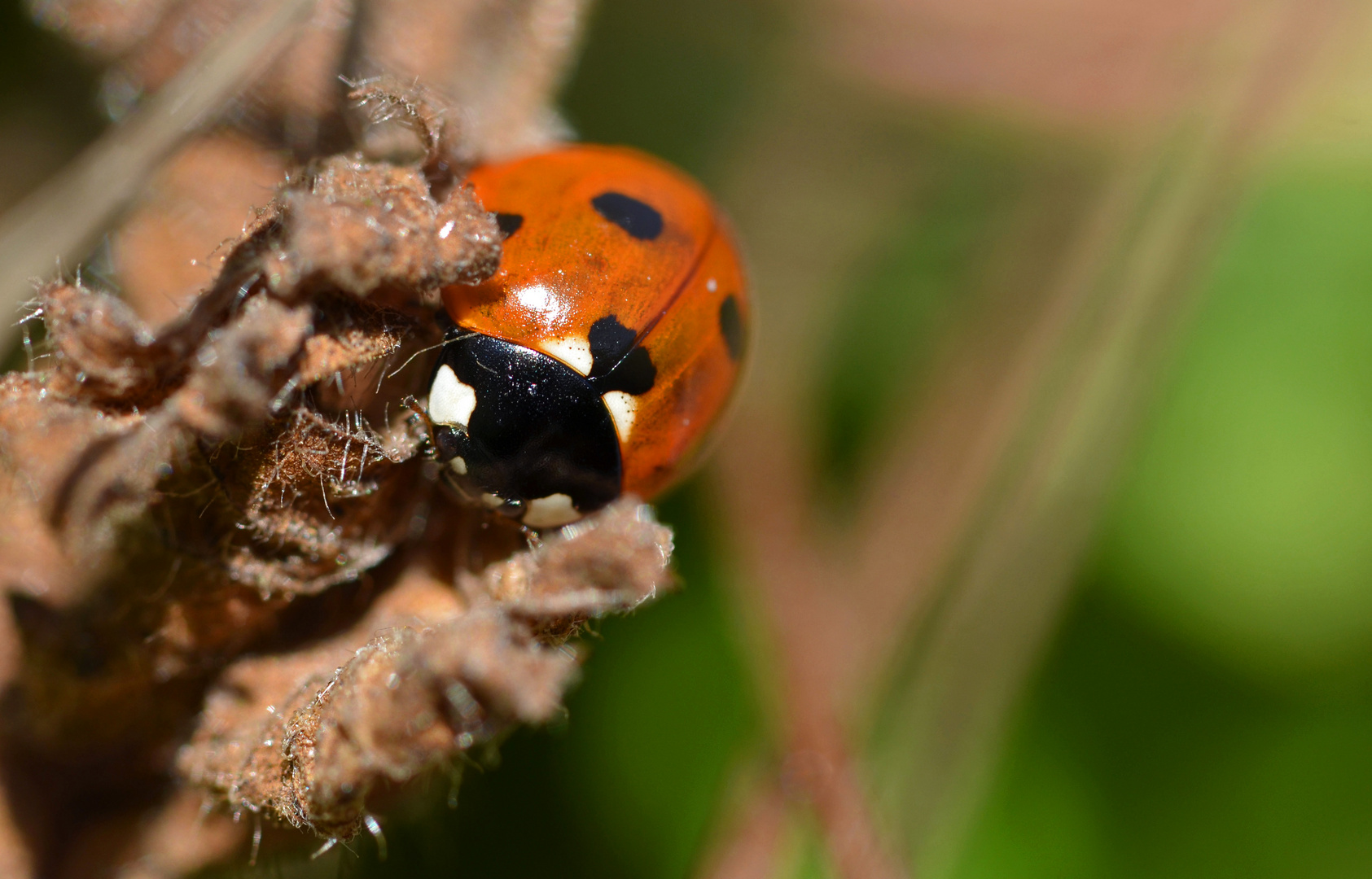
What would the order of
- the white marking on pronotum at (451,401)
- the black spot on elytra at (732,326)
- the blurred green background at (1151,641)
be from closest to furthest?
the white marking on pronotum at (451,401)
the black spot on elytra at (732,326)
the blurred green background at (1151,641)

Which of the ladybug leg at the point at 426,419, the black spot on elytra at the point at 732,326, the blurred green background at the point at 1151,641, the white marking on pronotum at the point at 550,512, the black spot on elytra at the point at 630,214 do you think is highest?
the black spot on elytra at the point at 630,214

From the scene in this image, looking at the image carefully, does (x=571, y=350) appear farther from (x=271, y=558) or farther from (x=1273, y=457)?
(x=1273, y=457)

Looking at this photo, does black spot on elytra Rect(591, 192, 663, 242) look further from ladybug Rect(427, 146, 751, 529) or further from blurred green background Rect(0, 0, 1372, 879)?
blurred green background Rect(0, 0, 1372, 879)

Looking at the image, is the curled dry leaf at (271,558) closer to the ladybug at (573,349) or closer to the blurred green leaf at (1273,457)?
the ladybug at (573,349)

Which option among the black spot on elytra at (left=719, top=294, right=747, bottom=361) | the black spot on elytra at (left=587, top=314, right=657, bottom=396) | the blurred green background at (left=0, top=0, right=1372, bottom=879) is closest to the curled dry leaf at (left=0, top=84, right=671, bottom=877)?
the black spot on elytra at (left=587, top=314, right=657, bottom=396)

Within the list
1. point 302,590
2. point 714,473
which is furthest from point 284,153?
point 714,473

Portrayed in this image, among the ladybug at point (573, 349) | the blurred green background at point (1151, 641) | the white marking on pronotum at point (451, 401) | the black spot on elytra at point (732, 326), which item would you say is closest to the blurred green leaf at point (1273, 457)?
the blurred green background at point (1151, 641)

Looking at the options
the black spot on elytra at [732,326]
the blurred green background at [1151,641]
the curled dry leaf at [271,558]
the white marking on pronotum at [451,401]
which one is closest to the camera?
the curled dry leaf at [271,558]

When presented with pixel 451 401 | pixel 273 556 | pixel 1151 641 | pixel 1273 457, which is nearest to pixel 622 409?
pixel 451 401
